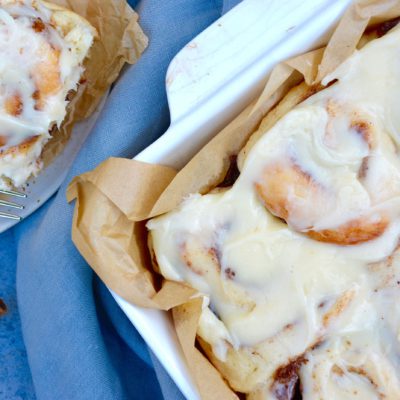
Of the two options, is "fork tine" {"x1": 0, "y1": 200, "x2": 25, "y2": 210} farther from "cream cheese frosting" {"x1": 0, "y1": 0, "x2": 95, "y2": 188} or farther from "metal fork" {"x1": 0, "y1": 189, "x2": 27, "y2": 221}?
"cream cheese frosting" {"x1": 0, "y1": 0, "x2": 95, "y2": 188}

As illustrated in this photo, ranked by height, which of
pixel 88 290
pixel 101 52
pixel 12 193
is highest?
pixel 101 52

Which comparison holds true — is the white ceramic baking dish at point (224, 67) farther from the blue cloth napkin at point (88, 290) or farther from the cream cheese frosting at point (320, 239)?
the blue cloth napkin at point (88, 290)

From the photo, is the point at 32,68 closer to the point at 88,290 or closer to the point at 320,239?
the point at 88,290

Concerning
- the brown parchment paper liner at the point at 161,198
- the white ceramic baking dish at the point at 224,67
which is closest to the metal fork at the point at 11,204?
the brown parchment paper liner at the point at 161,198

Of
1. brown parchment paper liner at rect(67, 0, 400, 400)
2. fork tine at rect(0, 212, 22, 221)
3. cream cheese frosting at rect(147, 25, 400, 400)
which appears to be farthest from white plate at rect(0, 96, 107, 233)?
cream cheese frosting at rect(147, 25, 400, 400)

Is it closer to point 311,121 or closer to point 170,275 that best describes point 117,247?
point 170,275

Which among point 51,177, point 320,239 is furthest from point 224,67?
point 51,177
